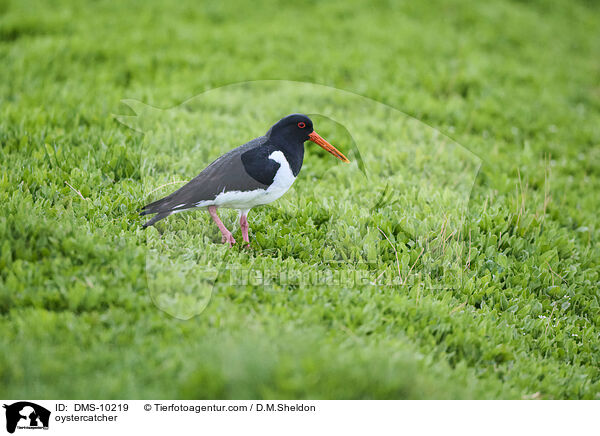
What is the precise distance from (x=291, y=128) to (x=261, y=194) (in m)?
0.66

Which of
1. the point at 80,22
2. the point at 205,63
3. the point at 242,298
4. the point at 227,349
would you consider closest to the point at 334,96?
the point at 205,63

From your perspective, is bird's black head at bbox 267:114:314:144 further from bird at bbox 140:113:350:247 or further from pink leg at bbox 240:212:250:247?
pink leg at bbox 240:212:250:247

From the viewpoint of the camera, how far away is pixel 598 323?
5109 mm

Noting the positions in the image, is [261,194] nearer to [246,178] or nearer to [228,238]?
[246,178]

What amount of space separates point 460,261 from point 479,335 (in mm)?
899

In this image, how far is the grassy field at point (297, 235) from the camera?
3658 mm
